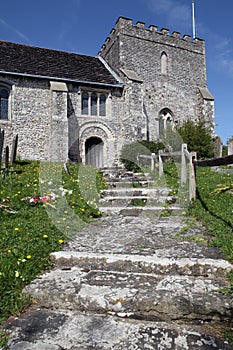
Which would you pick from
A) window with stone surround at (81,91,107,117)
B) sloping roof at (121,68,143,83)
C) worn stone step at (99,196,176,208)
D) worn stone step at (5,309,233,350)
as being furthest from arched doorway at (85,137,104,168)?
worn stone step at (5,309,233,350)

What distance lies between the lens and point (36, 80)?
15.7m

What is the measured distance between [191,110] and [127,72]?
21.7ft

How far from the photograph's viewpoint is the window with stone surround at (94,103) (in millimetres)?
17156

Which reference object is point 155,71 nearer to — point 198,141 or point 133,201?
point 198,141

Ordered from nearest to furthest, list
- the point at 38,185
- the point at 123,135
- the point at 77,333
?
the point at 77,333
the point at 38,185
the point at 123,135

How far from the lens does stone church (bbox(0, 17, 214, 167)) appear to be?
15367 millimetres

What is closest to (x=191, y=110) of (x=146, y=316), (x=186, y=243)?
(x=186, y=243)

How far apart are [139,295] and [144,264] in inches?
23.2

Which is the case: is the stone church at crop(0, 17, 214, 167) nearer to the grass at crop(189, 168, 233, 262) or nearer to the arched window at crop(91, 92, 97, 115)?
the arched window at crop(91, 92, 97, 115)

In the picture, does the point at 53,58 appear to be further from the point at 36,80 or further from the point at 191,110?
the point at 191,110

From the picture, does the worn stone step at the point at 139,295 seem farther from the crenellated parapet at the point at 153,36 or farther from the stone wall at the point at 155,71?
the crenellated parapet at the point at 153,36

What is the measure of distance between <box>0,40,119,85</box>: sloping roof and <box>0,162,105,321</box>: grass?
1062 centimetres

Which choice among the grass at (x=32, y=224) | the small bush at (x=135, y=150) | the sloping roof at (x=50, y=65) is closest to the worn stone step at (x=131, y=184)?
the grass at (x=32, y=224)

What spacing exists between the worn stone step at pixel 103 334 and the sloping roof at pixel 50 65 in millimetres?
15550
